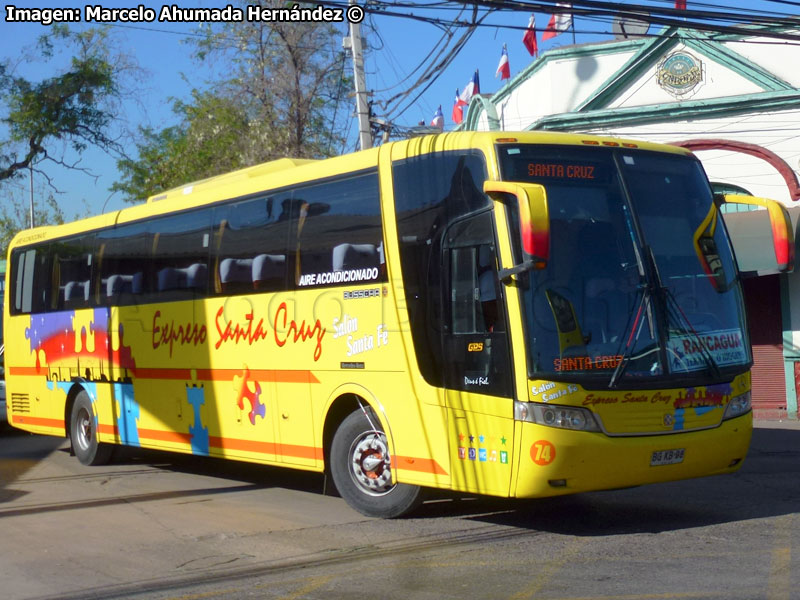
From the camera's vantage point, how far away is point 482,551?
781 cm

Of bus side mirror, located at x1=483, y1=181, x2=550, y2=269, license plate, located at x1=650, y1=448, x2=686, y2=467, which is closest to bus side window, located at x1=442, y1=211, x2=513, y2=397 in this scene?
bus side mirror, located at x1=483, y1=181, x2=550, y2=269

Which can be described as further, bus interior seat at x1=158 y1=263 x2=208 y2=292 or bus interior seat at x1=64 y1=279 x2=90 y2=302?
bus interior seat at x1=64 y1=279 x2=90 y2=302

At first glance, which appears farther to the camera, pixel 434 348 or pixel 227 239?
pixel 227 239

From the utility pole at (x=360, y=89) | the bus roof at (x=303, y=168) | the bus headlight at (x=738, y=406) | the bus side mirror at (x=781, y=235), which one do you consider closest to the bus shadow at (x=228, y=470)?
the bus roof at (x=303, y=168)

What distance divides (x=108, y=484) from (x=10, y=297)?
16.8 feet

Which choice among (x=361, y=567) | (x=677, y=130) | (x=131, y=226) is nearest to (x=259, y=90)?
(x=677, y=130)

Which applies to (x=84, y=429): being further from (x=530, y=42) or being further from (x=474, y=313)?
(x=530, y=42)

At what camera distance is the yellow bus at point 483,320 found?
7816 millimetres

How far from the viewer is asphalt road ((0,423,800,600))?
22.2ft

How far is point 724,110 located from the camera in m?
18.8

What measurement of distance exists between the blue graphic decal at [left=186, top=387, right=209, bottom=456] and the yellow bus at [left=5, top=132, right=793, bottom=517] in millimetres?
381

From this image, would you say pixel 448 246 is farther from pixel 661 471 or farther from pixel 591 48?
pixel 591 48

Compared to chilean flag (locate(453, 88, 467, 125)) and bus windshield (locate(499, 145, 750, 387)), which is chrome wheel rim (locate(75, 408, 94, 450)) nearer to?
bus windshield (locate(499, 145, 750, 387))

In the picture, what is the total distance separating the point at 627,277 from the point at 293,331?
11.4ft
